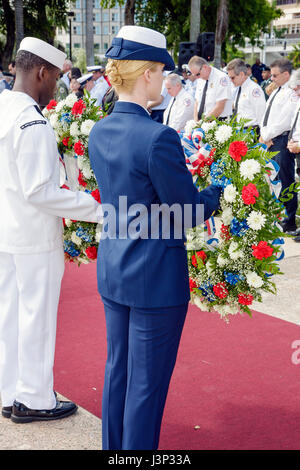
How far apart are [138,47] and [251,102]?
22.5 ft

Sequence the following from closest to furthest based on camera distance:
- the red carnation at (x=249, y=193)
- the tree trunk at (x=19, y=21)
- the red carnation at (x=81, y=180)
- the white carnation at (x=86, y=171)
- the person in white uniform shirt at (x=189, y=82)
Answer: the red carnation at (x=249, y=193) < the white carnation at (x=86, y=171) < the red carnation at (x=81, y=180) < the person in white uniform shirt at (x=189, y=82) < the tree trunk at (x=19, y=21)

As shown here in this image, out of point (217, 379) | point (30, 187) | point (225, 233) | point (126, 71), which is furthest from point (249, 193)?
point (217, 379)

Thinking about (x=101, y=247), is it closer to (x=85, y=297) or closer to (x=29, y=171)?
(x=29, y=171)

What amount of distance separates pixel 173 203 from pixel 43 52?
1.25 meters

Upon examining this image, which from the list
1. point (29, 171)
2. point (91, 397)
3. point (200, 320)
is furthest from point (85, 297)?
point (29, 171)

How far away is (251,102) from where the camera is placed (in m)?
8.88

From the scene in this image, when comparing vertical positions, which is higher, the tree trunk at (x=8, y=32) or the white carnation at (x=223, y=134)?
the tree trunk at (x=8, y=32)

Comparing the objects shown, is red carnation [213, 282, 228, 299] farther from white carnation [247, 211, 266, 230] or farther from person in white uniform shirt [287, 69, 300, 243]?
person in white uniform shirt [287, 69, 300, 243]

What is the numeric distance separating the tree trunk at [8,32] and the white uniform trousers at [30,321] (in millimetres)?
32442

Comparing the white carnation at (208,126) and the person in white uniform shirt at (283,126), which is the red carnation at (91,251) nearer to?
the white carnation at (208,126)

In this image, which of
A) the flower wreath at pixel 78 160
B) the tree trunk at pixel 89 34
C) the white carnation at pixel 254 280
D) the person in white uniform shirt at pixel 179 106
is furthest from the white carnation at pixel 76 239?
the tree trunk at pixel 89 34

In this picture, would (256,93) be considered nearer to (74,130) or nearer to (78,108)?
(78,108)

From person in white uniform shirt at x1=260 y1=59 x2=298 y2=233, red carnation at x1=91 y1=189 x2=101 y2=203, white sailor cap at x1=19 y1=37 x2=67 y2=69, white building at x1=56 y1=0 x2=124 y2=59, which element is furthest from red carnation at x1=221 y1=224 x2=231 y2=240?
white building at x1=56 y1=0 x2=124 y2=59

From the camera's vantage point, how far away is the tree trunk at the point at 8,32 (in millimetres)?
33109
